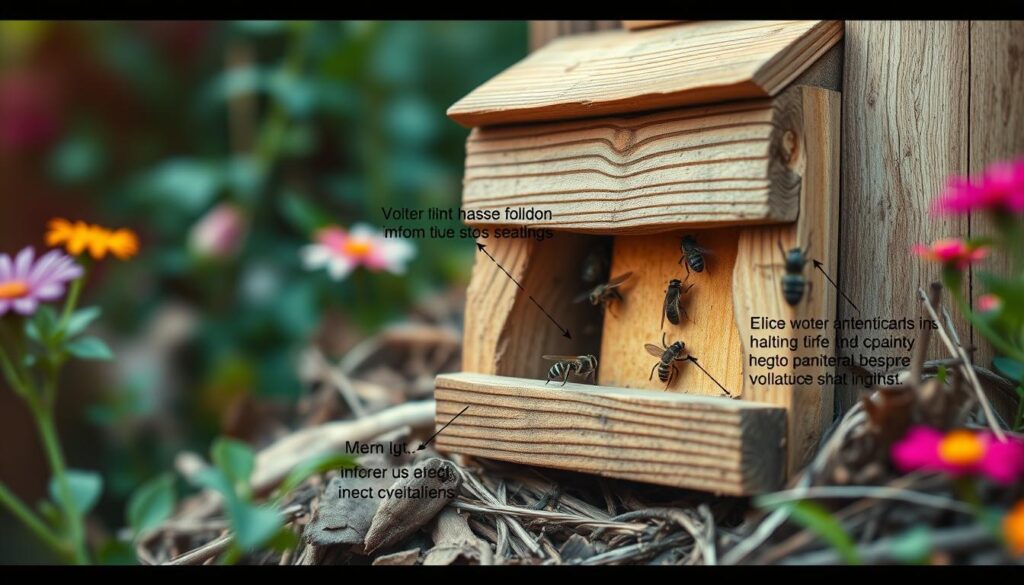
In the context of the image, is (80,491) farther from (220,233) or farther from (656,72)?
(220,233)

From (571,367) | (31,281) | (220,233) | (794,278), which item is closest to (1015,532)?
(794,278)

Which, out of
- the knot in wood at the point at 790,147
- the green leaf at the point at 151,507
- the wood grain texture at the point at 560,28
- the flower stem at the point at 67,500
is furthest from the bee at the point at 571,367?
the wood grain texture at the point at 560,28

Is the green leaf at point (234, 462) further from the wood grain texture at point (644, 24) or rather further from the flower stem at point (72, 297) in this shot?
the wood grain texture at point (644, 24)

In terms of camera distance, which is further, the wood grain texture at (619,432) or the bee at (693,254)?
the bee at (693,254)

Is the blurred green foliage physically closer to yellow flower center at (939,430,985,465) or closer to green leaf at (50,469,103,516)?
green leaf at (50,469,103,516)

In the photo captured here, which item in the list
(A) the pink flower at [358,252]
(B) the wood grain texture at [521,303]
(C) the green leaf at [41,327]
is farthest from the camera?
(A) the pink flower at [358,252]

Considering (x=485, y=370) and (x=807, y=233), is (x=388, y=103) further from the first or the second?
(x=807, y=233)

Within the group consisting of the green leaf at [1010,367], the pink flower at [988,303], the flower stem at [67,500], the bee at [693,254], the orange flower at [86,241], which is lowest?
the flower stem at [67,500]
